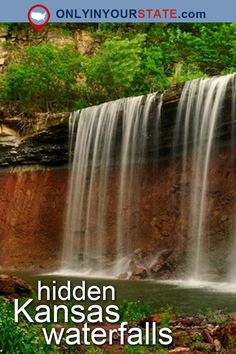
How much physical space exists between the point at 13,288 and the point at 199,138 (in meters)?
10.4

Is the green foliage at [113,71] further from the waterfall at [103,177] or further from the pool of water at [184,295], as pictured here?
the pool of water at [184,295]

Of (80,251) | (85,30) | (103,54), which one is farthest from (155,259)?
(85,30)

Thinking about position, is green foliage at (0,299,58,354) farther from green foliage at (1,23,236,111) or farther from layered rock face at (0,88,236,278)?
green foliage at (1,23,236,111)

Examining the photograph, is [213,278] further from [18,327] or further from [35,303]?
[18,327]

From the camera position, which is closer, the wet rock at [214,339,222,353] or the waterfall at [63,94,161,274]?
the wet rock at [214,339,222,353]

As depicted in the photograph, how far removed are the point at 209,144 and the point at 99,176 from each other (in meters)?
5.34

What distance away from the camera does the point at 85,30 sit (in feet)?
117

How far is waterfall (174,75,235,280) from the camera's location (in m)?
19.4

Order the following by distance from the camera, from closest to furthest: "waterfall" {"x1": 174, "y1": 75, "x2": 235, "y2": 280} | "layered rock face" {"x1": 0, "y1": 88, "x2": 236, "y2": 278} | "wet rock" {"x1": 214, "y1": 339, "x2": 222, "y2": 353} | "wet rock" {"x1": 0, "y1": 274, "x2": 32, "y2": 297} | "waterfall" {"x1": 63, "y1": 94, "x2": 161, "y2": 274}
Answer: "wet rock" {"x1": 214, "y1": 339, "x2": 222, "y2": 353} < "wet rock" {"x1": 0, "y1": 274, "x2": 32, "y2": 297} < "waterfall" {"x1": 174, "y1": 75, "x2": 235, "y2": 280} < "layered rock face" {"x1": 0, "y1": 88, "x2": 236, "y2": 278} < "waterfall" {"x1": 63, "y1": 94, "x2": 161, "y2": 274}

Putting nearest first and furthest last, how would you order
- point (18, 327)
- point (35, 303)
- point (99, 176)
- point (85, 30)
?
point (18, 327) → point (35, 303) → point (99, 176) → point (85, 30)
